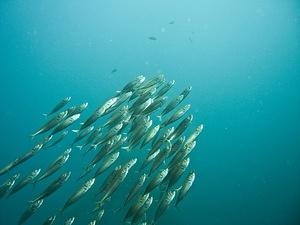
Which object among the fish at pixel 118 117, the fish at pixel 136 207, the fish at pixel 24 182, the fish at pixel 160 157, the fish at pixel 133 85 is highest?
the fish at pixel 133 85

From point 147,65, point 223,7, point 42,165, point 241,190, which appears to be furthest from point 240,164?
point 223,7

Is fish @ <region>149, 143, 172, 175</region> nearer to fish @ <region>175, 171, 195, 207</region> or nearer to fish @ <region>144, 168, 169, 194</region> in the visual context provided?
fish @ <region>144, 168, 169, 194</region>

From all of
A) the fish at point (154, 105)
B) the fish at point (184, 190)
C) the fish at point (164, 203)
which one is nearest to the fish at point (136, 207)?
the fish at point (164, 203)

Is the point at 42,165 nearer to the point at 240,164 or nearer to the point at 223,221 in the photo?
the point at 223,221

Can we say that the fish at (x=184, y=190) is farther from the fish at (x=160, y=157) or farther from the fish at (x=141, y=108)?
the fish at (x=141, y=108)

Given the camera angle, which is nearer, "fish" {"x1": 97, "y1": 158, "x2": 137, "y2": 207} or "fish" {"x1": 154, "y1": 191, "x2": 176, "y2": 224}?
"fish" {"x1": 97, "y1": 158, "x2": 137, "y2": 207}

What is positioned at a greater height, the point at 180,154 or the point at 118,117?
the point at 118,117

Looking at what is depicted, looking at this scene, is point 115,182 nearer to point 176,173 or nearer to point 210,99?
point 176,173

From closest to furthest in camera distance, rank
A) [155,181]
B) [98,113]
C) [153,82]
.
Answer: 1. [155,181]
2. [98,113]
3. [153,82]

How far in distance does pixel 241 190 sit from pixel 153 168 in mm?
22564

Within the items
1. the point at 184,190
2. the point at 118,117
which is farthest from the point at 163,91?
the point at 184,190

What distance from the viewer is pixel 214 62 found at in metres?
81.1

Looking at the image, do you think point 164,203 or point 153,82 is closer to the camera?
point 164,203

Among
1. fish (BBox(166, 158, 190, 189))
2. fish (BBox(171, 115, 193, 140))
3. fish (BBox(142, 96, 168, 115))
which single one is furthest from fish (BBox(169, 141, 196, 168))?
fish (BBox(142, 96, 168, 115))
